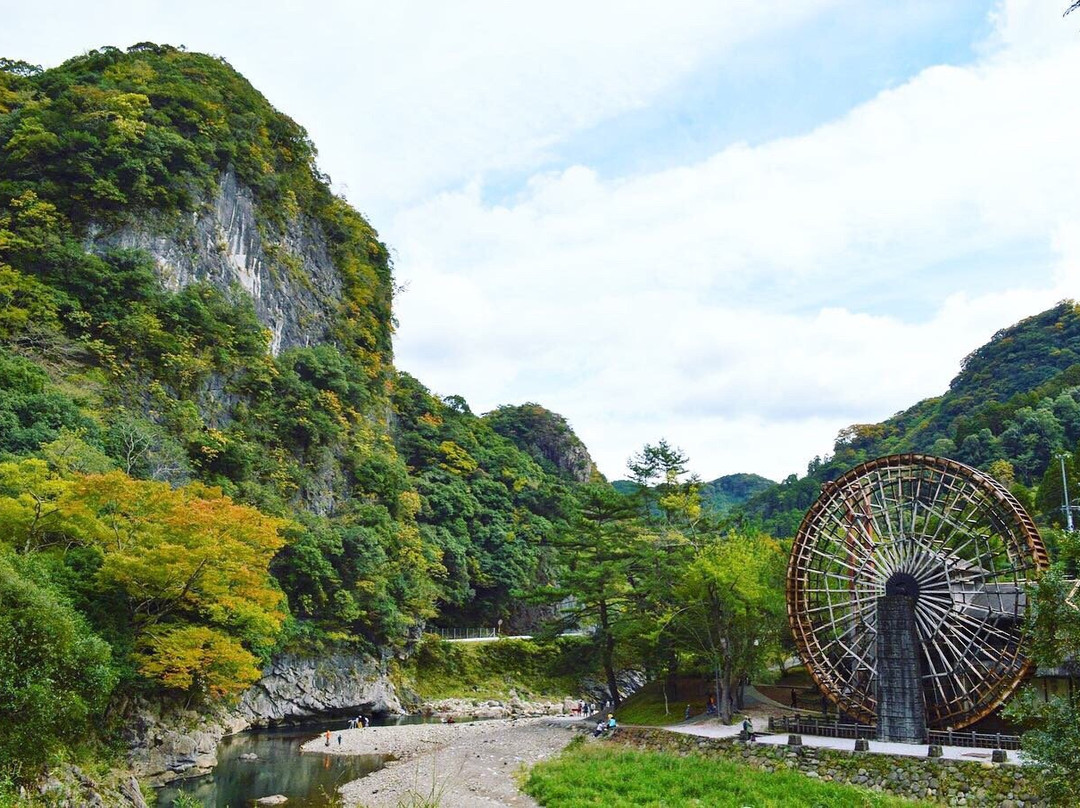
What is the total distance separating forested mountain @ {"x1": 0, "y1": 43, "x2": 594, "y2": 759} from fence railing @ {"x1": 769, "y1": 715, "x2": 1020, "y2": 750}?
16.8 meters

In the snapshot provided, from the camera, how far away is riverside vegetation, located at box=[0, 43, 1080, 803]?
21.1m

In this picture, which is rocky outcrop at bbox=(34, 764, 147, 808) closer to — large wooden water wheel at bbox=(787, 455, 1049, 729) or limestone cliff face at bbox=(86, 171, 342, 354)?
large wooden water wheel at bbox=(787, 455, 1049, 729)

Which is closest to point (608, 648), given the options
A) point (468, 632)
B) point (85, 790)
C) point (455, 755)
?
point (455, 755)

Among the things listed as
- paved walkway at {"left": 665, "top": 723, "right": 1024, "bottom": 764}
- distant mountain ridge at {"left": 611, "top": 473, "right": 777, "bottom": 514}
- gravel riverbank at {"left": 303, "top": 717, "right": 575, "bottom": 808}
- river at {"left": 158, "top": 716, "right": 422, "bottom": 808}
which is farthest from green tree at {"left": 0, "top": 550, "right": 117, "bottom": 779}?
distant mountain ridge at {"left": 611, "top": 473, "right": 777, "bottom": 514}

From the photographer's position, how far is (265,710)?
35188mm

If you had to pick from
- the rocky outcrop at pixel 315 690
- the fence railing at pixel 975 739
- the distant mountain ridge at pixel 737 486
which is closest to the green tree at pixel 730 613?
the fence railing at pixel 975 739

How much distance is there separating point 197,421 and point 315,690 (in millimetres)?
14216

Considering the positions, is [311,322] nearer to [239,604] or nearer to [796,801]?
[239,604]

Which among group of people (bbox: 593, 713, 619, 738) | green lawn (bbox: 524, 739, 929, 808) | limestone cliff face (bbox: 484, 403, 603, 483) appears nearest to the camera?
green lawn (bbox: 524, 739, 929, 808)

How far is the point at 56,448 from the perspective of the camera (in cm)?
2422

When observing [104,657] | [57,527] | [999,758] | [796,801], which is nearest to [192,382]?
[57,527]

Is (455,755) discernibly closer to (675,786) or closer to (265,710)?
(675,786)

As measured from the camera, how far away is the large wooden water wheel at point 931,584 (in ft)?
70.7

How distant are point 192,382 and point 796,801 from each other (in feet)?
103
